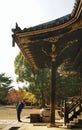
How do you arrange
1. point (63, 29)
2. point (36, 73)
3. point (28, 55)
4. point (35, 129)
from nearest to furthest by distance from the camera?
point (63, 29)
point (35, 129)
point (28, 55)
point (36, 73)

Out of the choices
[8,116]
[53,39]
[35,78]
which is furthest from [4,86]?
[53,39]

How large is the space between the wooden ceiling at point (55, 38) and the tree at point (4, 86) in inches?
2759

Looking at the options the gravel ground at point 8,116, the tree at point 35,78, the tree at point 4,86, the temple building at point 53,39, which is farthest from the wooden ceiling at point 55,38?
the tree at point 4,86

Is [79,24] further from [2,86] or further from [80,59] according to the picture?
[2,86]

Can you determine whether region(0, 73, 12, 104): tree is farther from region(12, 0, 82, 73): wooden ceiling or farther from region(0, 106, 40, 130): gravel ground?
region(12, 0, 82, 73): wooden ceiling

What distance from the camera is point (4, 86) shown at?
289 feet

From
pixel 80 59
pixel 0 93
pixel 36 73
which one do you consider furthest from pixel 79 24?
pixel 0 93

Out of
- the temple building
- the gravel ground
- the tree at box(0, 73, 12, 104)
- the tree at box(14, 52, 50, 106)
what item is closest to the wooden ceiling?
the temple building

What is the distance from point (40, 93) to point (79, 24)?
39.3 meters

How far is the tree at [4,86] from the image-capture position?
83756mm

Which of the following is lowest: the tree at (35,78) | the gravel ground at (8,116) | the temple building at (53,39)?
the gravel ground at (8,116)

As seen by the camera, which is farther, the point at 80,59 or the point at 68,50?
the point at 80,59

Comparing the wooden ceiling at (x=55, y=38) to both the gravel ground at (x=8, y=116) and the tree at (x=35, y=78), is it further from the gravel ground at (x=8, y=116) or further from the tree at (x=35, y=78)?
the tree at (x=35, y=78)

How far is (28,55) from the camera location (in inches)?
636
